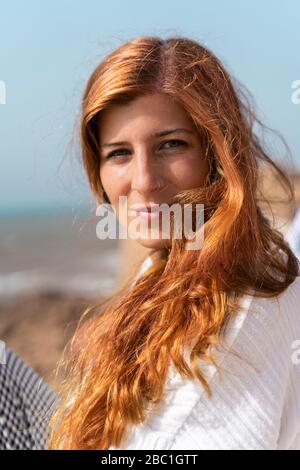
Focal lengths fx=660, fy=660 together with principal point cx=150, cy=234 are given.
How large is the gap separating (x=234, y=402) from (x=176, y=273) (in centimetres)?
38

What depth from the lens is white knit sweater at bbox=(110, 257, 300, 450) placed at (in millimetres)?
1453

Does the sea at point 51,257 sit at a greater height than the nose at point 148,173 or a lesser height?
lesser

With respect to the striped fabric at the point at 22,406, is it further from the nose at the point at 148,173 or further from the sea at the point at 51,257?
the sea at the point at 51,257

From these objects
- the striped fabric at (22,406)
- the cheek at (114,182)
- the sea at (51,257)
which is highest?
the cheek at (114,182)

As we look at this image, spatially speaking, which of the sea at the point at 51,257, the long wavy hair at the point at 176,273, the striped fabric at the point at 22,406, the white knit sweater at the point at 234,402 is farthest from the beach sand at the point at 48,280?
the white knit sweater at the point at 234,402

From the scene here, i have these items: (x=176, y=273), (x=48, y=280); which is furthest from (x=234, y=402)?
(x=48, y=280)

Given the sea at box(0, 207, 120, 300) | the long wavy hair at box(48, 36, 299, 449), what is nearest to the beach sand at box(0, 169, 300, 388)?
the sea at box(0, 207, 120, 300)

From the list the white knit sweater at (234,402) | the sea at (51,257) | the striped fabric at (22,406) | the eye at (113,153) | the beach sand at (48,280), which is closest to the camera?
the white knit sweater at (234,402)

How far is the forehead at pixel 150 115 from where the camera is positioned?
5.80 feet

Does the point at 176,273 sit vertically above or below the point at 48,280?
above

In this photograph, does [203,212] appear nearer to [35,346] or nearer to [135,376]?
[135,376]

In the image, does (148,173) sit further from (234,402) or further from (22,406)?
(22,406)

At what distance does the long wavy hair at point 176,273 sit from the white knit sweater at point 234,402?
0.09ft

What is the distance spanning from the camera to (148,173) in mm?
1776
